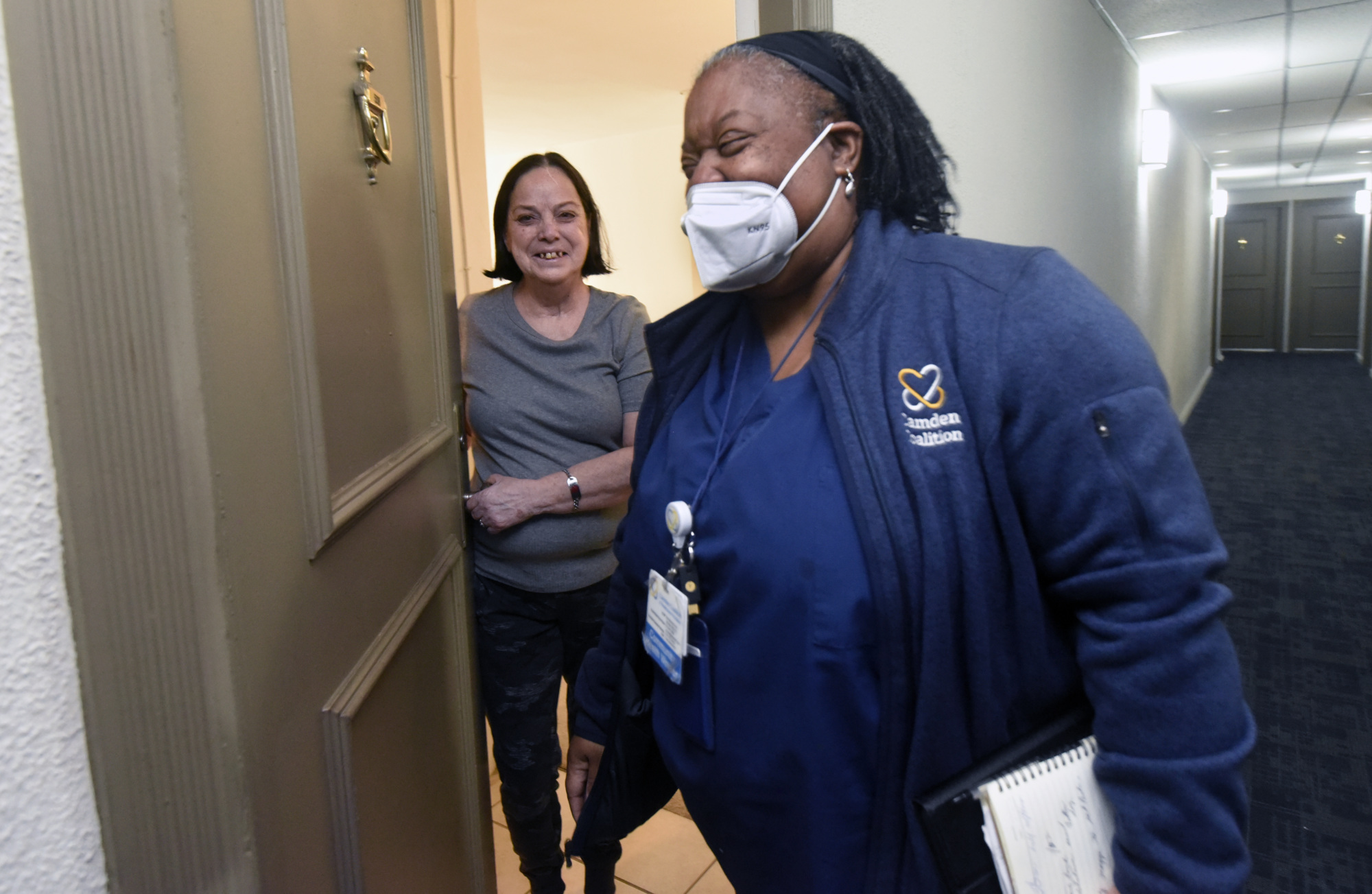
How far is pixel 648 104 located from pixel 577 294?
545cm

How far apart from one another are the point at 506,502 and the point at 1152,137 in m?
5.19

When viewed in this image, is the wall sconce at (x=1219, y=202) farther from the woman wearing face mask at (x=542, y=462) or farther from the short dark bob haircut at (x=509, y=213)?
the woman wearing face mask at (x=542, y=462)

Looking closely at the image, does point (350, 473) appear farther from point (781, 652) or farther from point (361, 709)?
point (781, 652)

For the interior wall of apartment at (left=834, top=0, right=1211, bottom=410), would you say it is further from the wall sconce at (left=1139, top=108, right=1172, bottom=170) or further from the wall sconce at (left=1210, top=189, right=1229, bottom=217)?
the wall sconce at (left=1210, top=189, right=1229, bottom=217)

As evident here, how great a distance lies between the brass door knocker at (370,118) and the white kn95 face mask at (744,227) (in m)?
0.37

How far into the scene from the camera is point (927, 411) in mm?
786

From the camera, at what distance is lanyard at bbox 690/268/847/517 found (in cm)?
94

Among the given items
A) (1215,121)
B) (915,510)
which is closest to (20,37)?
(915,510)

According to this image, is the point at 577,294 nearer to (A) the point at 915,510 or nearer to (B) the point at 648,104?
(A) the point at 915,510

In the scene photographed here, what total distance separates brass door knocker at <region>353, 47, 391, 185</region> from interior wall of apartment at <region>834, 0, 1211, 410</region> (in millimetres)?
865

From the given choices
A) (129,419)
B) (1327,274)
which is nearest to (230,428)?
(129,419)

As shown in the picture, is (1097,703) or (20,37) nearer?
(20,37)

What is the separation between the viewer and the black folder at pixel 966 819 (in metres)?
0.77

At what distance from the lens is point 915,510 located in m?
0.77
